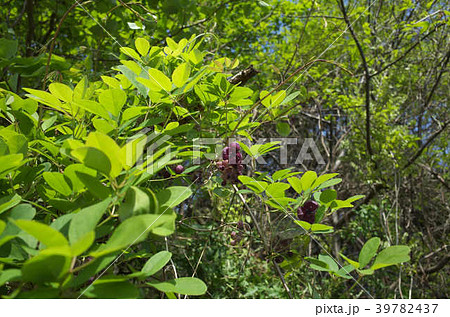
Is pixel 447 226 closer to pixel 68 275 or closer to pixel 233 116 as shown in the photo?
pixel 233 116

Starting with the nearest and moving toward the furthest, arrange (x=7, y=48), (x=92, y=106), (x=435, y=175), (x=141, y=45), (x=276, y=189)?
(x=92, y=106)
(x=276, y=189)
(x=141, y=45)
(x=7, y=48)
(x=435, y=175)

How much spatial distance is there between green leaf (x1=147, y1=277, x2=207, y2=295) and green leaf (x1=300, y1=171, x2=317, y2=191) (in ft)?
0.98

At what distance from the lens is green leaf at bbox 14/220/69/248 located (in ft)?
0.90

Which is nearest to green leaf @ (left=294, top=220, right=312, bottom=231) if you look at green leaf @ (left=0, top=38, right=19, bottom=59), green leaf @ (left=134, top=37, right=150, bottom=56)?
green leaf @ (left=134, top=37, right=150, bottom=56)

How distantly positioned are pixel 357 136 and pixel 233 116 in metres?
1.62

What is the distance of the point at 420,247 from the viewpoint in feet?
8.33

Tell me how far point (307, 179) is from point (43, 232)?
1.52ft

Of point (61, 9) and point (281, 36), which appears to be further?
point (281, 36)

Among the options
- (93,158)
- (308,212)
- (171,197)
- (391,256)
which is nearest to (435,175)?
(308,212)

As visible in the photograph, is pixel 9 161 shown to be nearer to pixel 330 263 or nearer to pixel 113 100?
pixel 113 100

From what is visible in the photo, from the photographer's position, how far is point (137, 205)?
13.4 inches

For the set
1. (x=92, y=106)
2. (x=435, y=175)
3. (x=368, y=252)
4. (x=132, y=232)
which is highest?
(x=92, y=106)

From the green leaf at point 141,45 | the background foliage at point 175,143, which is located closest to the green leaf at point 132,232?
the background foliage at point 175,143
